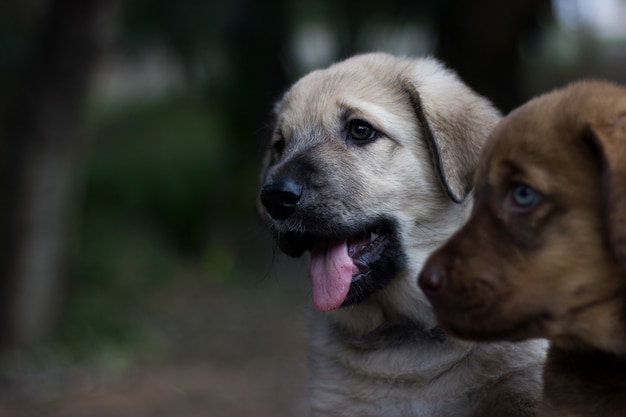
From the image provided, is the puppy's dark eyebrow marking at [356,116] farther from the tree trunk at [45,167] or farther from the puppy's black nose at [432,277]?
the tree trunk at [45,167]

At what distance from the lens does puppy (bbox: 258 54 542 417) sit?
→ 4020 mm

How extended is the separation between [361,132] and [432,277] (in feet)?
4.19

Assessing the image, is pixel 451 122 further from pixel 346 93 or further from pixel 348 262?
pixel 348 262

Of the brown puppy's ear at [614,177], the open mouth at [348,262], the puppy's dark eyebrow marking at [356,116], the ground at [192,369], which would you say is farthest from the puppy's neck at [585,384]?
the ground at [192,369]

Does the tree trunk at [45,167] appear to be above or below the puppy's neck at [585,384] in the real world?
below

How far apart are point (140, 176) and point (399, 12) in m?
3.41

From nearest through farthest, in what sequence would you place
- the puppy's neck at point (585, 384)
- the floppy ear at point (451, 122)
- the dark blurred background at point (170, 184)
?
the puppy's neck at point (585, 384), the floppy ear at point (451, 122), the dark blurred background at point (170, 184)

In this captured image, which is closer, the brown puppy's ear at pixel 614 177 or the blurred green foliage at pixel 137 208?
the brown puppy's ear at pixel 614 177

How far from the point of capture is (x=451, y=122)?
4.26 m

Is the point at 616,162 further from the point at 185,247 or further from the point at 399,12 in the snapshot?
the point at 185,247

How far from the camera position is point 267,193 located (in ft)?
13.2

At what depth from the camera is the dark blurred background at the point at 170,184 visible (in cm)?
843

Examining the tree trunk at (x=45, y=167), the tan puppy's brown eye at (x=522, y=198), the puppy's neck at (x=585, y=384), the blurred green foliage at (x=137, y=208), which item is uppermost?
the tan puppy's brown eye at (x=522, y=198)

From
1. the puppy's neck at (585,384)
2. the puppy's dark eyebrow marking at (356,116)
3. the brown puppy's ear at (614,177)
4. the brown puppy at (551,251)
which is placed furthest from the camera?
the puppy's dark eyebrow marking at (356,116)
